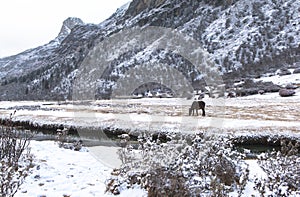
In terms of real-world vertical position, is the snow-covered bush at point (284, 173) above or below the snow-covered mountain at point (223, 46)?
below

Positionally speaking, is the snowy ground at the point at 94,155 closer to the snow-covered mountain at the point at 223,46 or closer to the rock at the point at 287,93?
the rock at the point at 287,93

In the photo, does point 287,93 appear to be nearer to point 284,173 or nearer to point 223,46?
point 284,173

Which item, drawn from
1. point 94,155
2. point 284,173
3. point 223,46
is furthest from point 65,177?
point 223,46

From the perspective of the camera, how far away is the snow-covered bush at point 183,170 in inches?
261

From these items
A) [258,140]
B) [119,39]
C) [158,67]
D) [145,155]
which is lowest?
[258,140]

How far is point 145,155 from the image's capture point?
7629 mm

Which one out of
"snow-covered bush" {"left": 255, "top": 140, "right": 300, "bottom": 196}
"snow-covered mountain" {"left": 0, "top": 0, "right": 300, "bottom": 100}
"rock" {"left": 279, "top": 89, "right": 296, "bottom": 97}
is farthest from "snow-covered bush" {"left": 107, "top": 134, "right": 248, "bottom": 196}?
"snow-covered mountain" {"left": 0, "top": 0, "right": 300, "bottom": 100}

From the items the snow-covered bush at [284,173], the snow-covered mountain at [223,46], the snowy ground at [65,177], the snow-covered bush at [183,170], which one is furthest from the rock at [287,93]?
the snow-covered bush at [284,173]

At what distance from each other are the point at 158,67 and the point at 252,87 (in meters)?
34.8

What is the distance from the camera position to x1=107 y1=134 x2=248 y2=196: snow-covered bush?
663 cm

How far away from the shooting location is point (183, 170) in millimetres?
7188

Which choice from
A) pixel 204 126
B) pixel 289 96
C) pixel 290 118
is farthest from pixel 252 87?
pixel 204 126

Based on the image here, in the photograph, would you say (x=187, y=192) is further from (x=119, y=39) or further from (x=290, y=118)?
(x=119, y=39)

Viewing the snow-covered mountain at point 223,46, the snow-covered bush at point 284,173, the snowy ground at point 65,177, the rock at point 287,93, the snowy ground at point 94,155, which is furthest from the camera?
the snow-covered mountain at point 223,46
